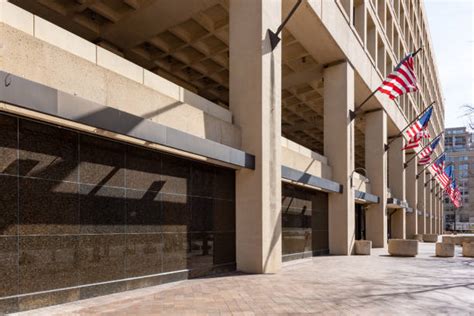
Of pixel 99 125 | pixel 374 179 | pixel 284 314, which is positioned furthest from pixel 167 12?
pixel 374 179

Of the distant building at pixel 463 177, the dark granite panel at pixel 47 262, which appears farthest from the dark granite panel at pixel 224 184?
the distant building at pixel 463 177

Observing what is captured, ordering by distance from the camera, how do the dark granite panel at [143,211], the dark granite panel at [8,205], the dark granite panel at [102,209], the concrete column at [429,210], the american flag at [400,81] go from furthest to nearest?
1. the concrete column at [429,210]
2. the american flag at [400,81]
3. the dark granite panel at [143,211]
4. the dark granite panel at [102,209]
5. the dark granite panel at [8,205]

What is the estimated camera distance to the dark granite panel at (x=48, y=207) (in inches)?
285

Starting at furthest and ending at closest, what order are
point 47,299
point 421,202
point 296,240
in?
1. point 421,202
2. point 296,240
3. point 47,299

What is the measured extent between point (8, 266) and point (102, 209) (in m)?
2.31

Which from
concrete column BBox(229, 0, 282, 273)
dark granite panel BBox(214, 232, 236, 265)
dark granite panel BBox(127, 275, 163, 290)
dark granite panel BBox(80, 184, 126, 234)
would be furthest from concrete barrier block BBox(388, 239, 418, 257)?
dark granite panel BBox(80, 184, 126, 234)

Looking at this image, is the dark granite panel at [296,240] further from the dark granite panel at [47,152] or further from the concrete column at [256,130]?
the dark granite panel at [47,152]

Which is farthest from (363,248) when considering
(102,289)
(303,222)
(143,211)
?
(102,289)

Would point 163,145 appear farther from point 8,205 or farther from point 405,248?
point 405,248

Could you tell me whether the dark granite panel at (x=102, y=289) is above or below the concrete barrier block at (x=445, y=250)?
above

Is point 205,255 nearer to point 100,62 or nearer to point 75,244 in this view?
point 75,244

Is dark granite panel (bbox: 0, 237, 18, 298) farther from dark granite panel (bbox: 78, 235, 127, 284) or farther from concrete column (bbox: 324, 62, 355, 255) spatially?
concrete column (bbox: 324, 62, 355, 255)

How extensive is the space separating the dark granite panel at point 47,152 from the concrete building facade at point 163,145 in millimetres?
24

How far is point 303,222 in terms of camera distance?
18375 millimetres
